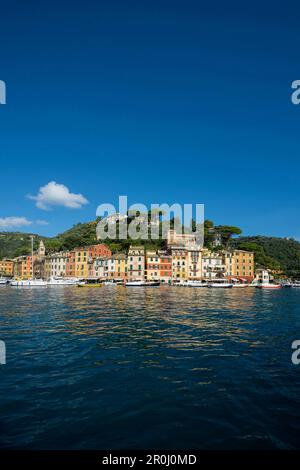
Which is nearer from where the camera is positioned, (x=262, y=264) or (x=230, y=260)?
(x=230, y=260)

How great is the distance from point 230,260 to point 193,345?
4090 inches

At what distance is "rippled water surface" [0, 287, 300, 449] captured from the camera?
A: 8.52 metres

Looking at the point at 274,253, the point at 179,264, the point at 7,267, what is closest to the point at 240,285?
the point at 179,264

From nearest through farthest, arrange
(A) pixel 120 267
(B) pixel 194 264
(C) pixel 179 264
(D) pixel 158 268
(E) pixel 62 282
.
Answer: (E) pixel 62 282 < (D) pixel 158 268 < (A) pixel 120 267 < (C) pixel 179 264 < (B) pixel 194 264

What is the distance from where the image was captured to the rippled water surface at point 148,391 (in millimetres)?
8516

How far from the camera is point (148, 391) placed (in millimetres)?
11516

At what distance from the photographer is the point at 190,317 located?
29953mm

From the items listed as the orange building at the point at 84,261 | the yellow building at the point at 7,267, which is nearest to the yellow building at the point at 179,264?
the orange building at the point at 84,261

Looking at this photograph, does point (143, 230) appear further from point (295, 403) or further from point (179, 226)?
point (295, 403)

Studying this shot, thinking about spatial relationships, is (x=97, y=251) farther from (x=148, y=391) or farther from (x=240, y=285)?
(x=148, y=391)

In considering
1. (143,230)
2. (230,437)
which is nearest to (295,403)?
(230,437)

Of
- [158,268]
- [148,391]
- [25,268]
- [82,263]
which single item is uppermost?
[82,263]

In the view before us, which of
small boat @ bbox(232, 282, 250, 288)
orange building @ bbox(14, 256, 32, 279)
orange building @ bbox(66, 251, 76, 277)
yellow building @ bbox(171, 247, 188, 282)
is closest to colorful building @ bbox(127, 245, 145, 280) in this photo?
yellow building @ bbox(171, 247, 188, 282)
